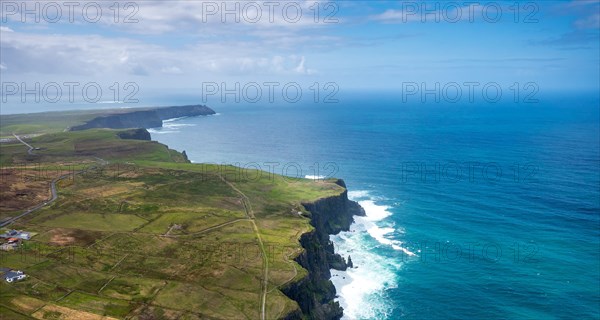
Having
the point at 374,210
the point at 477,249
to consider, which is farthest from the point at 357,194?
the point at 477,249

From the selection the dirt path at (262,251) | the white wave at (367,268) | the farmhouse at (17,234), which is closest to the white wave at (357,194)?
the white wave at (367,268)

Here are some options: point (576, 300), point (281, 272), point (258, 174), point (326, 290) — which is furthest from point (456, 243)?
point (258, 174)

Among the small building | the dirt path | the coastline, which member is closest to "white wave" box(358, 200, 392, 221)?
the coastline

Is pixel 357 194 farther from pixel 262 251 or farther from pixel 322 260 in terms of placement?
pixel 262 251

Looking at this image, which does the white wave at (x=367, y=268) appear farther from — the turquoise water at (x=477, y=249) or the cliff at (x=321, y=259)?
the cliff at (x=321, y=259)

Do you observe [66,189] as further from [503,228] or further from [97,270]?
[503,228]
